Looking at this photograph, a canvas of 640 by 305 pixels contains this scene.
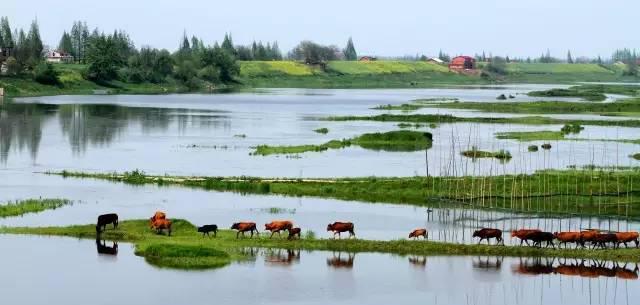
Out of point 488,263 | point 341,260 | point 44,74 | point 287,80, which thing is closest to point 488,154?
point 488,263

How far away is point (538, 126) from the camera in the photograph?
239 ft

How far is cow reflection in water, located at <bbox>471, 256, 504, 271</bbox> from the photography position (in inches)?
1043

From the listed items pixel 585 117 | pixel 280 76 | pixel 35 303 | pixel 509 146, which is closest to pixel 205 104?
pixel 585 117

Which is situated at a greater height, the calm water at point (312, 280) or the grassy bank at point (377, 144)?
the grassy bank at point (377, 144)

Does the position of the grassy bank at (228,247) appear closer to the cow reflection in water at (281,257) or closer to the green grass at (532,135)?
the cow reflection in water at (281,257)

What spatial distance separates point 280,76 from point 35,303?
143563mm

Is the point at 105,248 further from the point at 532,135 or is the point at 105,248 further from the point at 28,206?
the point at 532,135

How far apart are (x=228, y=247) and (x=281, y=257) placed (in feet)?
5.62

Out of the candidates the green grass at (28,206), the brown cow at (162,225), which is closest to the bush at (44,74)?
the green grass at (28,206)

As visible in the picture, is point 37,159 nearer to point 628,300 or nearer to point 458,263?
point 458,263

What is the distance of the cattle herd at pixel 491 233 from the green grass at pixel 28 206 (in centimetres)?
445

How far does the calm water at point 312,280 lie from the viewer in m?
23.1

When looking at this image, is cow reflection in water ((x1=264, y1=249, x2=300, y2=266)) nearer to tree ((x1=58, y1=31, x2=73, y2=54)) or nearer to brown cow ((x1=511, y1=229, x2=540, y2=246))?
brown cow ((x1=511, y1=229, x2=540, y2=246))

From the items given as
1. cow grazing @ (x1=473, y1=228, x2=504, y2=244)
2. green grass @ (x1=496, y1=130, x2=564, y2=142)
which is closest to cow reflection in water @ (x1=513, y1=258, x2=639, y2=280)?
cow grazing @ (x1=473, y1=228, x2=504, y2=244)
